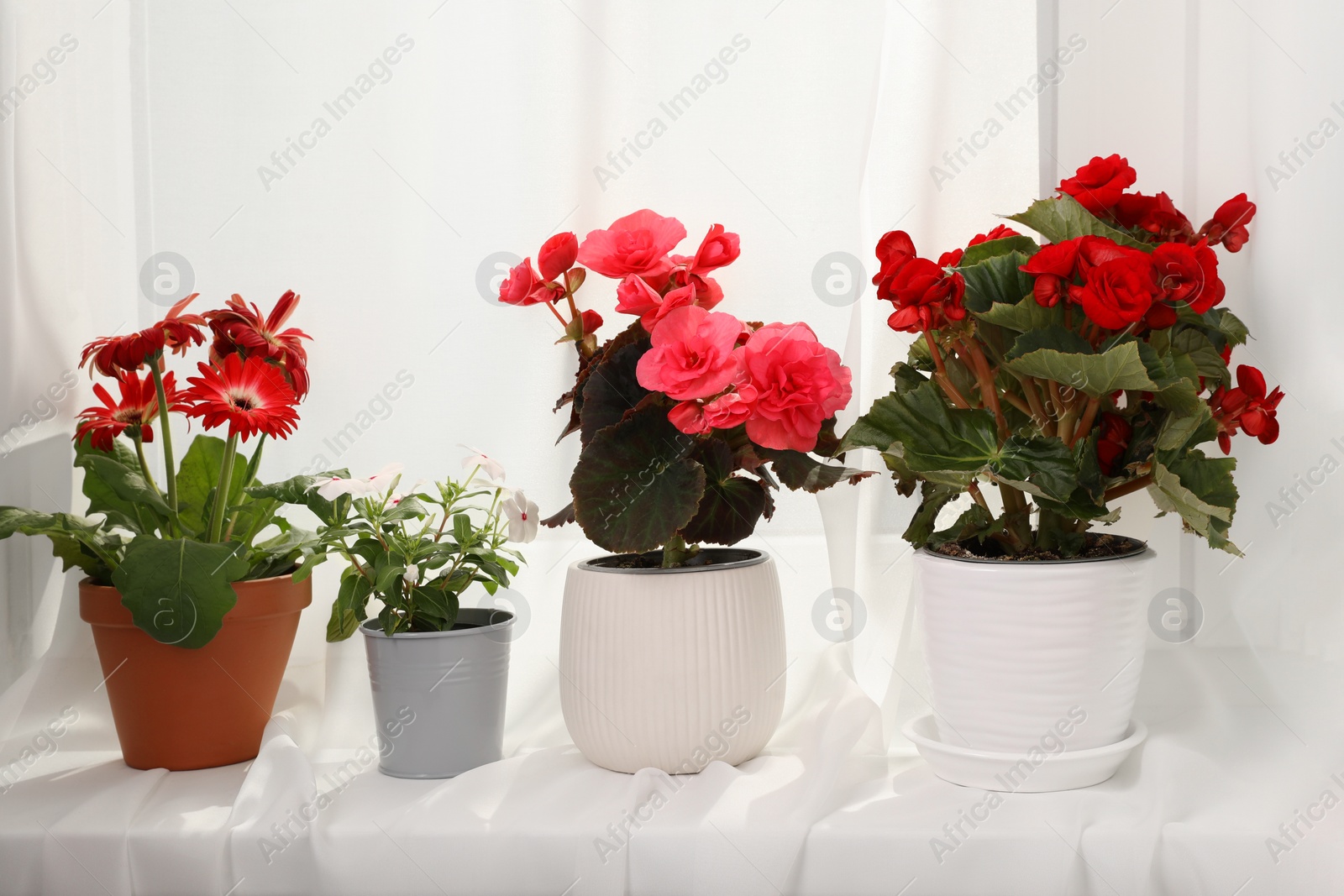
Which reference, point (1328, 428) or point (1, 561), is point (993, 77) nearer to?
point (1328, 428)

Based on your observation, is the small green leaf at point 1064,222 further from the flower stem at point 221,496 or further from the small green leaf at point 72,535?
the small green leaf at point 72,535

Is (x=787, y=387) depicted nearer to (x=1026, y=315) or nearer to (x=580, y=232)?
(x=1026, y=315)

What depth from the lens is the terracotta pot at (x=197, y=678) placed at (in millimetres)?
1005

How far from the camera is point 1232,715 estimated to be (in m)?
1.02

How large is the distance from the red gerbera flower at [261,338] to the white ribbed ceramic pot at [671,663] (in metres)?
0.38

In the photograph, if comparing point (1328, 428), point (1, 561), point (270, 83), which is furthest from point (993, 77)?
point (1, 561)

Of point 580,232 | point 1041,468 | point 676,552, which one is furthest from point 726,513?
point 580,232

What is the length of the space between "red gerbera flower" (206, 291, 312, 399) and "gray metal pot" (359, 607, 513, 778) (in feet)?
0.92

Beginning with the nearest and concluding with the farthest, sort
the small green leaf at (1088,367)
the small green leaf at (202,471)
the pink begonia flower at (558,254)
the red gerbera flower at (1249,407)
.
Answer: the small green leaf at (1088,367) < the red gerbera flower at (1249,407) < the pink begonia flower at (558,254) < the small green leaf at (202,471)

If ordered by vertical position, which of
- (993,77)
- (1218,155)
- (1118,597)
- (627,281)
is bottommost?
(1118,597)

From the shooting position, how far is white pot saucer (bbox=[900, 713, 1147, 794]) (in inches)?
35.1

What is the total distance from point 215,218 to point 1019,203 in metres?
0.95

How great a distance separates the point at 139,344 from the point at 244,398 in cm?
12

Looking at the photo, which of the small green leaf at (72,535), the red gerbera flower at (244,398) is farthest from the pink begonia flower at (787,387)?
the small green leaf at (72,535)
